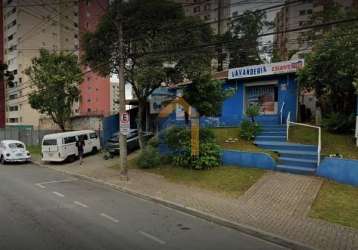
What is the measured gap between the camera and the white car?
24469mm

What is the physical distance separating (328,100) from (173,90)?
11.7 metres

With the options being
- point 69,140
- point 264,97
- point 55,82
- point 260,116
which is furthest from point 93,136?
point 264,97

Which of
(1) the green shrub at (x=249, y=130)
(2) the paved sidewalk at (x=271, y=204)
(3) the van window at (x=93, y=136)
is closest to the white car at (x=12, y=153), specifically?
(3) the van window at (x=93, y=136)

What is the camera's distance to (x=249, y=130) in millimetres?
18375

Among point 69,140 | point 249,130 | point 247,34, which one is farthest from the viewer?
point 247,34

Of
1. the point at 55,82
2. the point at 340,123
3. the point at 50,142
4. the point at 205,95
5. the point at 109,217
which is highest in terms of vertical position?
the point at 55,82

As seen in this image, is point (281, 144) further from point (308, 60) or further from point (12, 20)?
point (12, 20)

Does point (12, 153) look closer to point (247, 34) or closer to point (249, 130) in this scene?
point (249, 130)

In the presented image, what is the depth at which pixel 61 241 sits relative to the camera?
764 centimetres

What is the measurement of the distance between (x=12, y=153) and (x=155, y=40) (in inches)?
492

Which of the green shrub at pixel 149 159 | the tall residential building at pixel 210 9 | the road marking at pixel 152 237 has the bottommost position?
the road marking at pixel 152 237

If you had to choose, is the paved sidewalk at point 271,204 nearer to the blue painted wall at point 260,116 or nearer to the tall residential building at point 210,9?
the tall residential building at point 210,9

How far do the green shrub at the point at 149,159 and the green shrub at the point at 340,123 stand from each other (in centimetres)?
807

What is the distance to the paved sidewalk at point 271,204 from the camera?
8.24 meters
